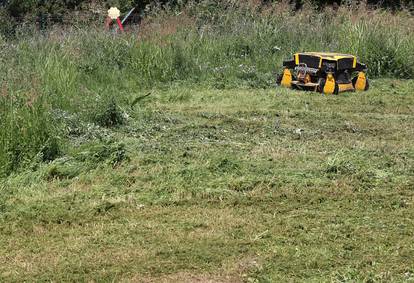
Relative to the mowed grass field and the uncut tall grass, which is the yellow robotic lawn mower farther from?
the mowed grass field

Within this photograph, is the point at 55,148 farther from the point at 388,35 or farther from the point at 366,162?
the point at 388,35

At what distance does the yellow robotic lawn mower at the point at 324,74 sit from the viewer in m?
8.41

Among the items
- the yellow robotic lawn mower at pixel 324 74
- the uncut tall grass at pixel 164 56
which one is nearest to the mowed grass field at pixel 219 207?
the uncut tall grass at pixel 164 56

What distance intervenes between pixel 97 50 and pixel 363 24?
4777 mm

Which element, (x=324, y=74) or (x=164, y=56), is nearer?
(x=324, y=74)

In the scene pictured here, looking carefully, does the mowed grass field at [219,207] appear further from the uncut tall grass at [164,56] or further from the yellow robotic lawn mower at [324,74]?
the yellow robotic lawn mower at [324,74]

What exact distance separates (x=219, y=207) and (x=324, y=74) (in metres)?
4.77

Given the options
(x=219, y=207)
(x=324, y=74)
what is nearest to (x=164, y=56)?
(x=324, y=74)

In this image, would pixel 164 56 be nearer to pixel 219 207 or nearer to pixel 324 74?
pixel 324 74

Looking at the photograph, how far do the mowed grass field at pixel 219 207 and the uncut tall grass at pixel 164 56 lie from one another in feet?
1.54

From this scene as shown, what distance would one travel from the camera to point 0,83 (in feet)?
18.6

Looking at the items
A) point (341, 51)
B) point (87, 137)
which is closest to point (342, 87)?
point (341, 51)

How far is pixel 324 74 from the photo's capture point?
8.54 m

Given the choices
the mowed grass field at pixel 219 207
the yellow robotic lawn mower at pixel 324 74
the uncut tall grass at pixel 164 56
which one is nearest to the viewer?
the mowed grass field at pixel 219 207
